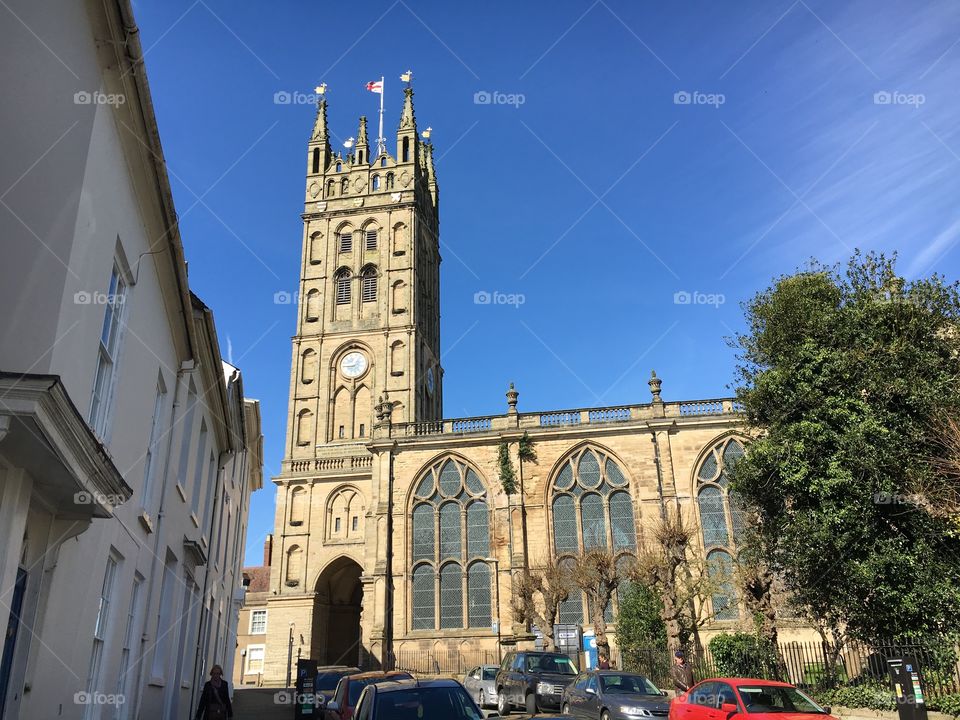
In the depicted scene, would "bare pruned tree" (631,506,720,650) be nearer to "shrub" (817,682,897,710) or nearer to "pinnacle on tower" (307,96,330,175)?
"shrub" (817,682,897,710)

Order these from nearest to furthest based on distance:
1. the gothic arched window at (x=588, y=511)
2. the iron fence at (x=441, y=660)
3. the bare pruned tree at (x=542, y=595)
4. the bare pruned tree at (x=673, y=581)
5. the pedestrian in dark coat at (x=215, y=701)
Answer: the pedestrian in dark coat at (x=215, y=701)
the bare pruned tree at (x=673, y=581)
the bare pruned tree at (x=542, y=595)
the iron fence at (x=441, y=660)
the gothic arched window at (x=588, y=511)

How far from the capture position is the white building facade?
6.59 meters

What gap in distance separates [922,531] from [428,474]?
1020 inches

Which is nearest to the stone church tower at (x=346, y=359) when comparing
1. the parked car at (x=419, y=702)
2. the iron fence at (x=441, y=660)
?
the iron fence at (x=441, y=660)

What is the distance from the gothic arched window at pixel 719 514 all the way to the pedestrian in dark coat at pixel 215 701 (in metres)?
27.2

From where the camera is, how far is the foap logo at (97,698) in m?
8.73

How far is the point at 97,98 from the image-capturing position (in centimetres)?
826

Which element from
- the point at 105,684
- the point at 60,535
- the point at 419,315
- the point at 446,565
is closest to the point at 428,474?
the point at 446,565

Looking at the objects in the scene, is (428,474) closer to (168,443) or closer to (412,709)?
(168,443)

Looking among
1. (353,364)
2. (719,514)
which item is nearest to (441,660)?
(719,514)

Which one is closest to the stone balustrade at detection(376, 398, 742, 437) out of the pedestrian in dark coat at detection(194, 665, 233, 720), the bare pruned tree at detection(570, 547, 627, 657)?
the bare pruned tree at detection(570, 547, 627, 657)

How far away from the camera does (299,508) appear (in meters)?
46.8

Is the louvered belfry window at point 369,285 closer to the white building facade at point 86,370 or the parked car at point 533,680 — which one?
the parked car at point 533,680

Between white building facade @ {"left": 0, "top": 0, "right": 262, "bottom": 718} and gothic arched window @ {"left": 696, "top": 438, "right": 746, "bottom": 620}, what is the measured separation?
28119 mm
